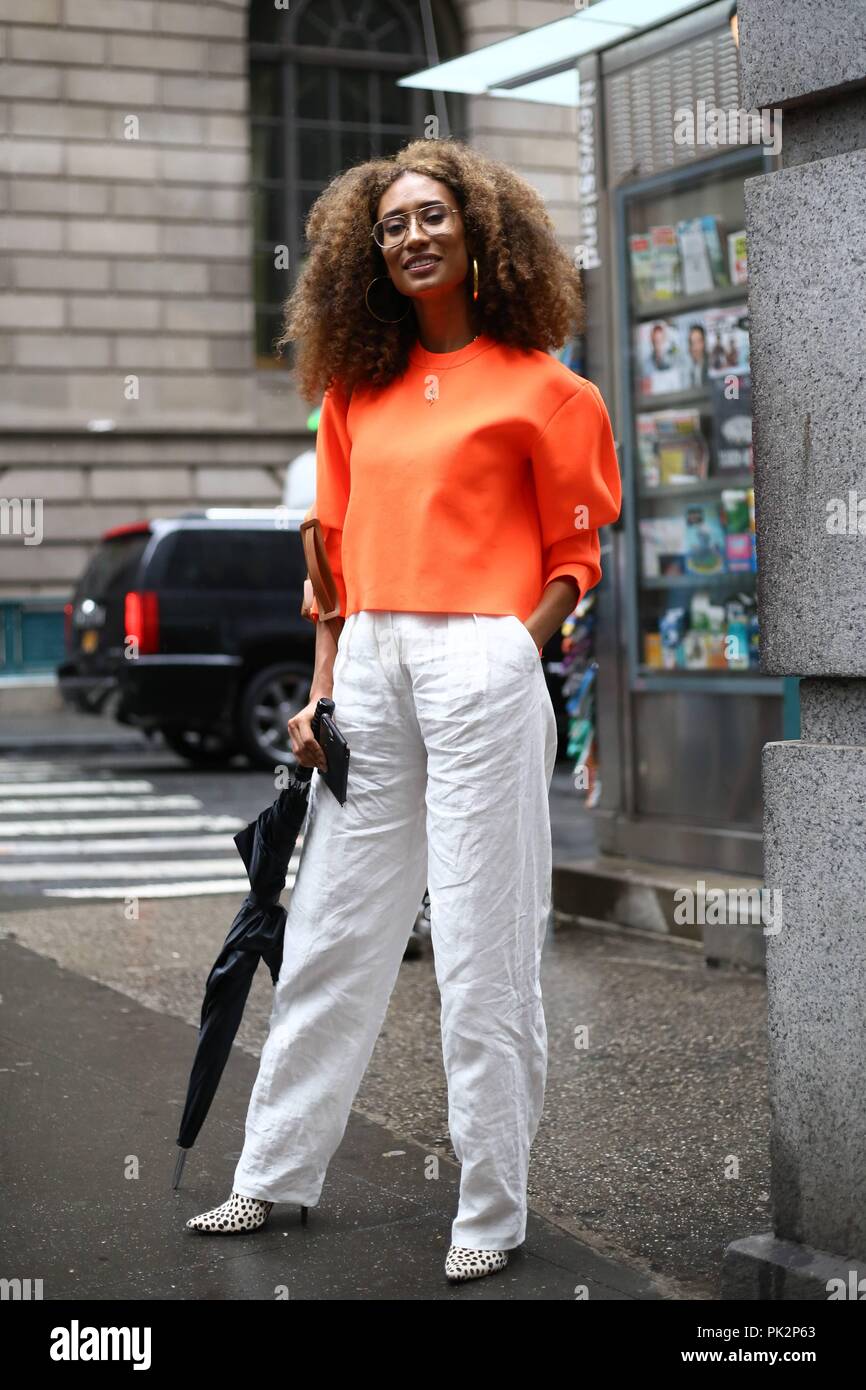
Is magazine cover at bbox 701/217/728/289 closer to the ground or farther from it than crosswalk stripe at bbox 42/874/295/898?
farther from it

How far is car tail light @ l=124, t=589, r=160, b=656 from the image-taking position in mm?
13805

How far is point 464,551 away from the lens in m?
→ 3.22

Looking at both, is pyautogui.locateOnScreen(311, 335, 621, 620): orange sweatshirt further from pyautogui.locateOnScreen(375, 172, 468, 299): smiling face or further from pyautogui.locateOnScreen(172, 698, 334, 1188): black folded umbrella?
pyautogui.locateOnScreen(172, 698, 334, 1188): black folded umbrella

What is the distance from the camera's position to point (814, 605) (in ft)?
9.64

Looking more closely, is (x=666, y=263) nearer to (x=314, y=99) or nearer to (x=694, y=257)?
(x=694, y=257)

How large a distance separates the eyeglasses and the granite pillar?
61cm

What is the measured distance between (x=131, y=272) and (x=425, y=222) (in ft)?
60.7

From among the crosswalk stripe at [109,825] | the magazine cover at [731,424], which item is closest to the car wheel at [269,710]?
the crosswalk stripe at [109,825]

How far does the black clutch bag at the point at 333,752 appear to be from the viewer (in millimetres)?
3326

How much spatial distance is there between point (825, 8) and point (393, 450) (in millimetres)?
1045

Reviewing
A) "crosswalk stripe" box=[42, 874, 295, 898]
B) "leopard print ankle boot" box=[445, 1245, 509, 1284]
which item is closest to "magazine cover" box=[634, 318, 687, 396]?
"crosswalk stripe" box=[42, 874, 295, 898]

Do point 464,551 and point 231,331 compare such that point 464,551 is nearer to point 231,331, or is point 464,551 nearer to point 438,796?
point 438,796

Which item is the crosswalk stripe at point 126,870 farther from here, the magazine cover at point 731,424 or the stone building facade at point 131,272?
the stone building facade at point 131,272
